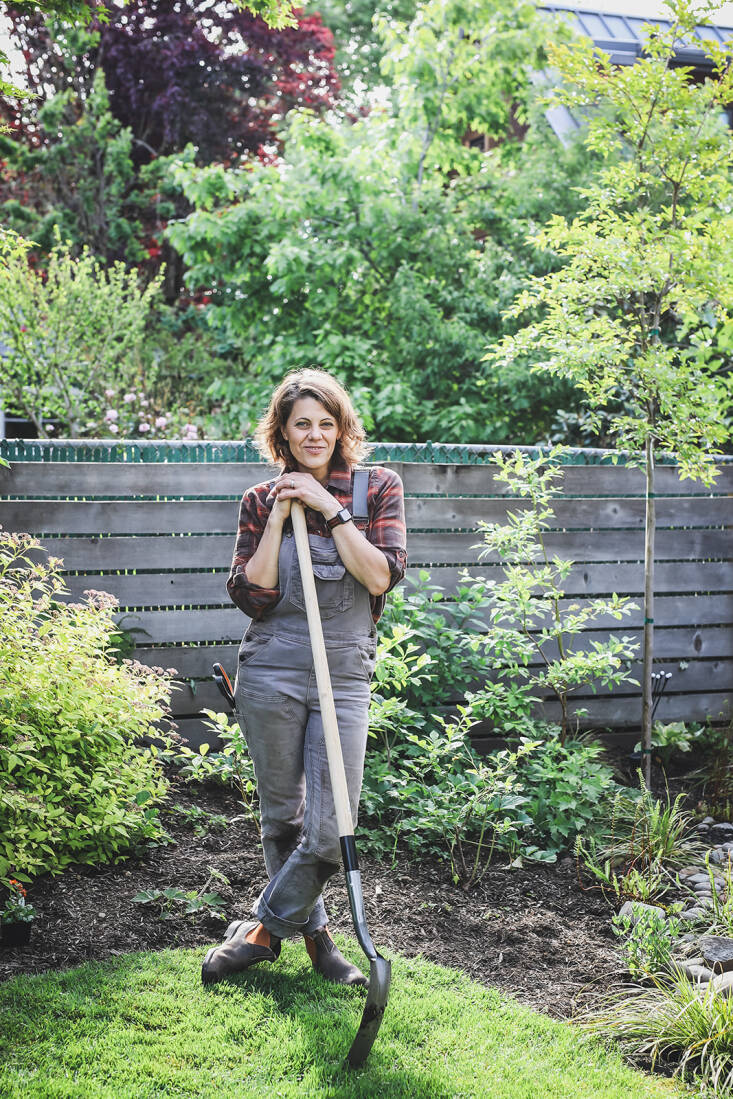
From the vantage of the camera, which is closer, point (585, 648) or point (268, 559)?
point (268, 559)

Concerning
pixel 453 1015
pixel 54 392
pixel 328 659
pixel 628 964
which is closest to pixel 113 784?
pixel 328 659

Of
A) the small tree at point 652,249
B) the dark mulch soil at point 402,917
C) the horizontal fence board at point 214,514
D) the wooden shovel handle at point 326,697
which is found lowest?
the dark mulch soil at point 402,917

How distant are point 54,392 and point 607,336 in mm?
4949

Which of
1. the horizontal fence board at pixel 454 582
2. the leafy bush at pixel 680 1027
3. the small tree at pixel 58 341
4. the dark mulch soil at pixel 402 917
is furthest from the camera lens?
the small tree at pixel 58 341

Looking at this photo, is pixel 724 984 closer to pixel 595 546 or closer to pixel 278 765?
pixel 278 765

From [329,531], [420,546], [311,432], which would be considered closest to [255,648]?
[329,531]

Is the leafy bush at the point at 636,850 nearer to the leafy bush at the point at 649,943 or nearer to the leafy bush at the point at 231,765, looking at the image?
the leafy bush at the point at 649,943

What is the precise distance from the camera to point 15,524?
4.66 m

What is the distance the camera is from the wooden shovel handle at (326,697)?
2.73 meters

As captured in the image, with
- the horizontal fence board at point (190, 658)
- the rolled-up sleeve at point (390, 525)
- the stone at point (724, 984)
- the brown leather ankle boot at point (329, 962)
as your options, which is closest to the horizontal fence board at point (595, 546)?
the horizontal fence board at point (190, 658)

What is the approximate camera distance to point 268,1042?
274cm

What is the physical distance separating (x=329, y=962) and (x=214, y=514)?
98.3 inches

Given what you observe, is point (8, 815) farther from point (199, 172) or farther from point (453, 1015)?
point (199, 172)

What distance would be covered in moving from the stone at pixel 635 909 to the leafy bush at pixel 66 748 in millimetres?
1847
